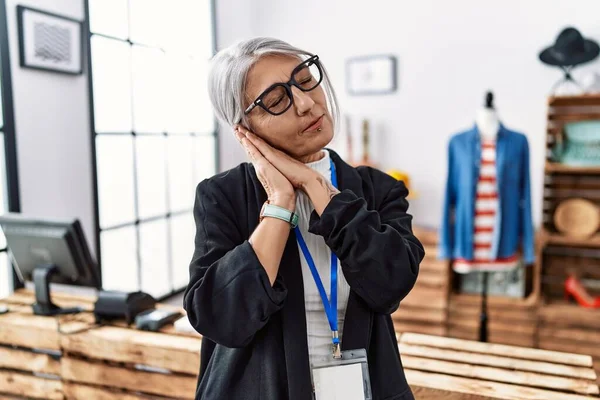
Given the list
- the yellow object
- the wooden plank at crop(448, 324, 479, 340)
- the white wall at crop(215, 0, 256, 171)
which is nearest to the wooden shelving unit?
the wooden plank at crop(448, 324, 479, 340)

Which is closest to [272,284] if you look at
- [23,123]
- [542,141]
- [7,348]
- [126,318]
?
[126,318]

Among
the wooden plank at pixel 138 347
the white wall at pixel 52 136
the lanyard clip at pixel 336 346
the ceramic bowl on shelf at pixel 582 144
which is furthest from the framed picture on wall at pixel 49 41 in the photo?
the ceramic bowl on shelf at pixel 582 144

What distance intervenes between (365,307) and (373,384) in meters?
0.15

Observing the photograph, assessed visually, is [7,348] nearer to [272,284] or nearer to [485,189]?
[272,284]

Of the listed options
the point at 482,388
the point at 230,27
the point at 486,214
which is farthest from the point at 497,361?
the point at 230,27

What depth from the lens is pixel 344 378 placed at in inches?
37.5

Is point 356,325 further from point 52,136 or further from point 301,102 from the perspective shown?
point 52,136

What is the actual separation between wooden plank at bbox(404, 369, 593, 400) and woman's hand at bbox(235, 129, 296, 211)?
0.80 m

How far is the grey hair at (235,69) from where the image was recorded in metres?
0.97

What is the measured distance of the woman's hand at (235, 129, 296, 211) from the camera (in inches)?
37.9

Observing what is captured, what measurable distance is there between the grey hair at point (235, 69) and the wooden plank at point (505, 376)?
1008 mm

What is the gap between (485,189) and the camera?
320 centimetres

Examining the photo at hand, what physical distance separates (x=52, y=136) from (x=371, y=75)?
226 cm

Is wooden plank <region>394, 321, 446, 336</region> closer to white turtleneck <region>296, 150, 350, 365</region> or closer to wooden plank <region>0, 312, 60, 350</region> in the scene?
wooden plank <region>0, 312, 60, 350</region>
